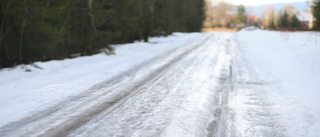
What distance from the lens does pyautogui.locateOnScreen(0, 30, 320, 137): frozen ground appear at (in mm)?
4434

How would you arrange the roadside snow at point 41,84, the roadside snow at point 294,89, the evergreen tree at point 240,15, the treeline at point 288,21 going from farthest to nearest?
the evergreen tree at point 240,15
the treeline at point 288,21
the roadside snow at point 41,84
the roadside snow at point 294,89

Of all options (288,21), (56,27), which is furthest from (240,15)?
(56,27)

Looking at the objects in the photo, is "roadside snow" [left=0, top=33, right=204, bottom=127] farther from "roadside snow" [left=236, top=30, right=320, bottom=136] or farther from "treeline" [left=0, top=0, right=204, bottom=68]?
"roadside snow" [left=236, top=30, right=320, bottom=136]

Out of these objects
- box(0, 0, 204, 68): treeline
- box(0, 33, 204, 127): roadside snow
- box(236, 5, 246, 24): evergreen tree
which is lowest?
box(0, 33, 204, 127): roadside snow

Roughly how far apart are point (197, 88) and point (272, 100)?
1.85m

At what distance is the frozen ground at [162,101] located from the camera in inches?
175

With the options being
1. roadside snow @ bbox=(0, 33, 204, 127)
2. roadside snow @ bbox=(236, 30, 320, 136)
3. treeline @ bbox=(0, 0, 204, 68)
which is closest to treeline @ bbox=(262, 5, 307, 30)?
roadside snow @ bbox=(236, 30, 320, 136)

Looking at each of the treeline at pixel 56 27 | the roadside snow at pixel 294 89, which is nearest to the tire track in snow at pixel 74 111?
the roadside snow at pixel 294 89

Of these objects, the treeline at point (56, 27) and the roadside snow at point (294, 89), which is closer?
the roadside snow at point (294, 89)

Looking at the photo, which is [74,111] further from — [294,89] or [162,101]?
[294,89]

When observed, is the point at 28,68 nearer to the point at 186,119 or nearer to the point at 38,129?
the point at 38,129

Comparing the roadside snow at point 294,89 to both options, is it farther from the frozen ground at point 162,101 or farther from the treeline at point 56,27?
the treeline at point 56,27

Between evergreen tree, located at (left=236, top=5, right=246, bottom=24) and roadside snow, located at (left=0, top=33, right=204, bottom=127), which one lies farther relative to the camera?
evergreen tree, located at (left=236, top=5, right=246, bottom=24)

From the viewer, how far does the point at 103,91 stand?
6.93 metres
